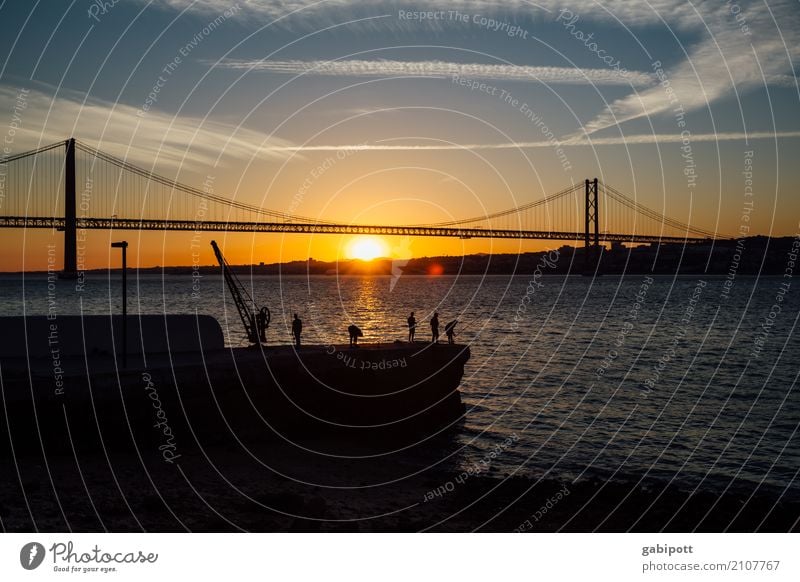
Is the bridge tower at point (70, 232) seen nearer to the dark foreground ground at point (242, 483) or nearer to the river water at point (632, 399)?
the river water at point (632, 399)

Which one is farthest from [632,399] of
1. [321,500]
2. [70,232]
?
[70,232]

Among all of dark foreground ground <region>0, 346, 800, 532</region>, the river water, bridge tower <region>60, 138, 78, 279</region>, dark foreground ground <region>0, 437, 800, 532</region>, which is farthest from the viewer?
bridge tower <region>60, 138, 78, 279</region>

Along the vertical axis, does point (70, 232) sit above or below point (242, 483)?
above

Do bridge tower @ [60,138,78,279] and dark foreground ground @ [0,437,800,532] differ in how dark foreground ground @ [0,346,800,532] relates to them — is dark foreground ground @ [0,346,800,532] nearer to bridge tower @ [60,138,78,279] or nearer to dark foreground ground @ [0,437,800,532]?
dark foreground ground @ [0,437,800,532]

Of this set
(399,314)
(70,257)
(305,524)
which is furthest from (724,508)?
(70,257)

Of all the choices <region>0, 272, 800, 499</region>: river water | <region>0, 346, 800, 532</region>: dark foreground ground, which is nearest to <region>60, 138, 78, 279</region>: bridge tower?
<region>0, 272, 800, 499</region>: river water

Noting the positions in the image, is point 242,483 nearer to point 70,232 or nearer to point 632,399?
point 632,399

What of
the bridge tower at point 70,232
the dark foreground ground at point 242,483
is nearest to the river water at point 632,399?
the dark foreground ground at point 242,483

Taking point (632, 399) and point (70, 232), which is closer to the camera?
point (632, 399)
